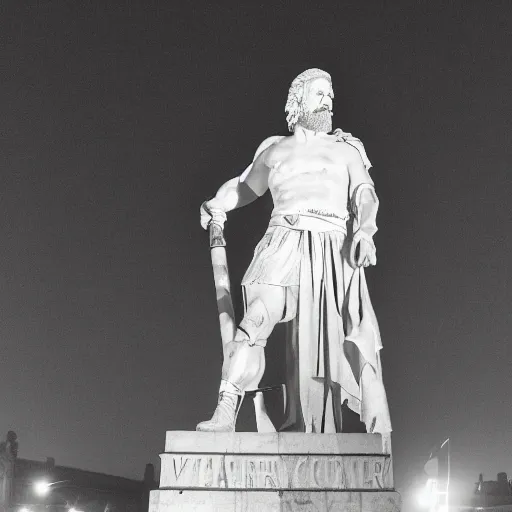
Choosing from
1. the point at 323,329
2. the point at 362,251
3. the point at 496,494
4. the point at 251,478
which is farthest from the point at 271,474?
the point at 496,494

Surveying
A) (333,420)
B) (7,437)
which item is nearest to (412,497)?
(333,420)

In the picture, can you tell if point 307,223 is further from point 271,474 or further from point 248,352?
point 271,474

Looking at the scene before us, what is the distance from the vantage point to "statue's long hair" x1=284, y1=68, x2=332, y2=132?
9.15 m

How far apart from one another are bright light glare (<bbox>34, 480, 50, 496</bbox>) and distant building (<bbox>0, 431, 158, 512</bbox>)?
162 millimetres

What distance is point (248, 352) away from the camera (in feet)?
25.7

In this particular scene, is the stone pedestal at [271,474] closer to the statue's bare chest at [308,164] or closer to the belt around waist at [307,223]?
the belt around waist at [307,223]

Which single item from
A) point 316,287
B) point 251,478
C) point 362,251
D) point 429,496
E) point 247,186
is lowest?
point 251,478

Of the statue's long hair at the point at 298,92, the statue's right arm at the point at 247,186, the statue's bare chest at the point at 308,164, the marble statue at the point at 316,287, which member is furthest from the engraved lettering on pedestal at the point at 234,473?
the statue's long hair at the point at 298,92

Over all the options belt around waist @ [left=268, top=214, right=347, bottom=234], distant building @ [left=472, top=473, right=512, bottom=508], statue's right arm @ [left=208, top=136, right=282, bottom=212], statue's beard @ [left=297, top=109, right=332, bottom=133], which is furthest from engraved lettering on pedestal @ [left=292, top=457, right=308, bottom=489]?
distant building @ [left=472, top=473, right=512, bottom=508]

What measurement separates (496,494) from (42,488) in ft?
72.5

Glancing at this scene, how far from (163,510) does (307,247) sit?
3007 millimetres

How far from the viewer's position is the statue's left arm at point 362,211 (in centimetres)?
831

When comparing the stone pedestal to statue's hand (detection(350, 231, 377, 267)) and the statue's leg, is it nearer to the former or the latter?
the statue's leg

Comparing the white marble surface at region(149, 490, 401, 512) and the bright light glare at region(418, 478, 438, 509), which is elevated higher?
the bright light glare at region(418, 478, 438, 509)
